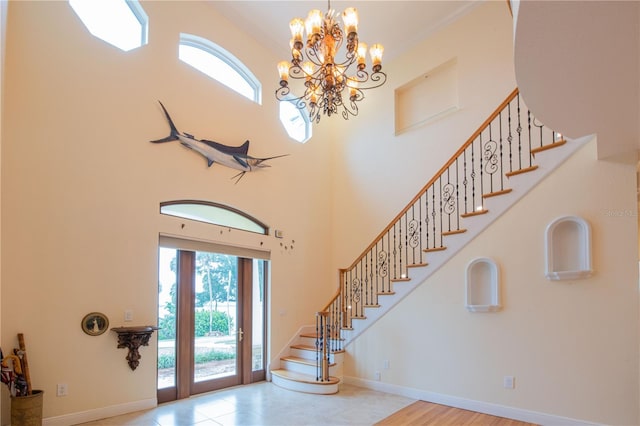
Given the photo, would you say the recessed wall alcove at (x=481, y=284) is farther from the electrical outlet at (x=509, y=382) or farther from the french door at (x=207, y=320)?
the french door at (x=207, y=320)

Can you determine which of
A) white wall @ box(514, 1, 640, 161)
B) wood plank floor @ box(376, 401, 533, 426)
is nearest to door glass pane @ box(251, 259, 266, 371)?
wood plank floor @ box(376, 401, 533, 426)

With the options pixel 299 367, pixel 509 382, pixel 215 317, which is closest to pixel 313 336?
pixel 299 367

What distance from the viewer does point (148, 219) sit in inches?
209

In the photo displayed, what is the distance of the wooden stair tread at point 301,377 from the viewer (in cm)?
581

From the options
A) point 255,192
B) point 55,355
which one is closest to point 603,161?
point 255,192

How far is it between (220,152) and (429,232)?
361cm

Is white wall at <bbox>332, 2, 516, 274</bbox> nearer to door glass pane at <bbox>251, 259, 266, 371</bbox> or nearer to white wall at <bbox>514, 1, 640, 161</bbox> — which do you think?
door glass pane at <bbox>251, 259, 266, 371</bbox>

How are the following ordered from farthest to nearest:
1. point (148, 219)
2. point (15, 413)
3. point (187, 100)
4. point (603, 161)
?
point (187, 100) → point (148, 219) → point (603, 161) → point (15, 413)

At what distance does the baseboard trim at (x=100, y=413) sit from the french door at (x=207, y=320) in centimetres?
29

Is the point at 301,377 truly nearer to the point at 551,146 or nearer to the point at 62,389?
the point at 62,389

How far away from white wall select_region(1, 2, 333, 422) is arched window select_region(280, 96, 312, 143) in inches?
56.1

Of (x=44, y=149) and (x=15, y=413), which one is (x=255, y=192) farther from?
(x=15, y=413)

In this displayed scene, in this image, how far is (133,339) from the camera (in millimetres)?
4887

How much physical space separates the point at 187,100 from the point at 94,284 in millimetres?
2874
